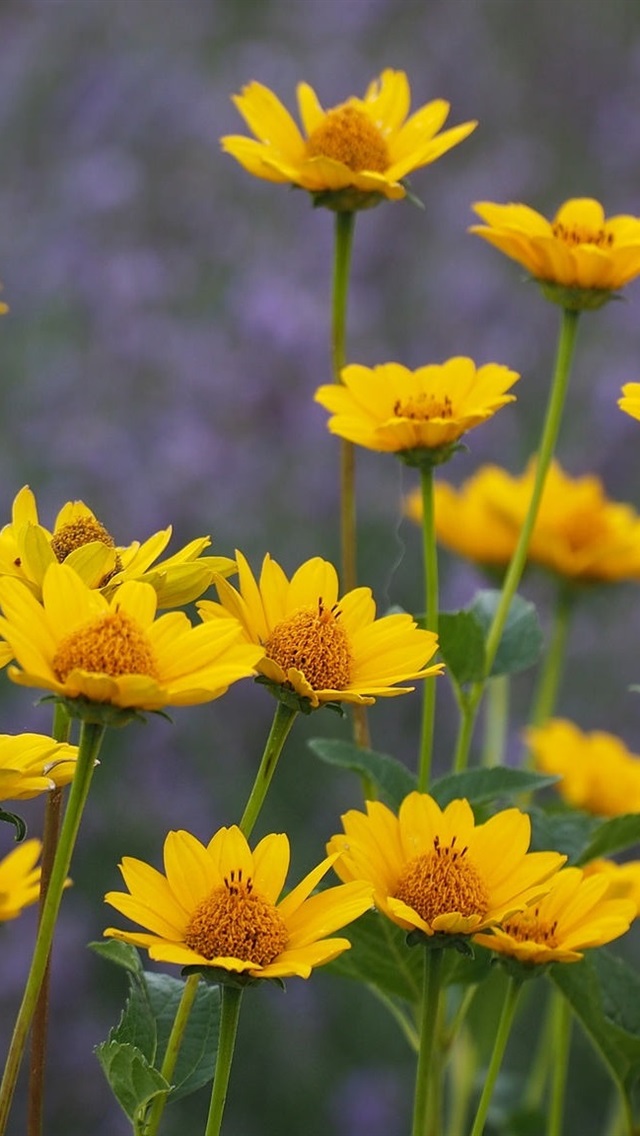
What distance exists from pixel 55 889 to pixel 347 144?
0.30 m

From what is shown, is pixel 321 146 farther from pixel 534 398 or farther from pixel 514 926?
pixel 534 398

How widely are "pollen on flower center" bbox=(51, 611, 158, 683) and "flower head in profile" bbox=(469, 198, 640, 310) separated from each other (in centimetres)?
20

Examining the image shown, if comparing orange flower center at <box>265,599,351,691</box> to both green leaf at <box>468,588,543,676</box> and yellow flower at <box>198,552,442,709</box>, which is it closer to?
yellow flower at <box>198,552,442,709</box>

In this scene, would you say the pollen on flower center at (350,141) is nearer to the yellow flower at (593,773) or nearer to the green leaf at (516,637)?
the green leaf at (516,637)

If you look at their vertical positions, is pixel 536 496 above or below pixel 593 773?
above

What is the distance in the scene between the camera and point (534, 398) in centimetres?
187

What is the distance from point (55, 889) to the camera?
12.3 inches

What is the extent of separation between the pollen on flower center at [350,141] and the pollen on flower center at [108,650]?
0.79ft

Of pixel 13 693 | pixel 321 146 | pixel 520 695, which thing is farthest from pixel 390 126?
pixel 520 695

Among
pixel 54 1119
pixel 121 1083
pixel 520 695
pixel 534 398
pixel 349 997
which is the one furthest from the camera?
pixel 534 398

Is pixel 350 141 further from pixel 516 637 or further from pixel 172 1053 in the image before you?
pixel 172 1053

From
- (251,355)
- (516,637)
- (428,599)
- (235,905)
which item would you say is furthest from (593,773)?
(251,355)

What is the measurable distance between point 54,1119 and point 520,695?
0.66 metres

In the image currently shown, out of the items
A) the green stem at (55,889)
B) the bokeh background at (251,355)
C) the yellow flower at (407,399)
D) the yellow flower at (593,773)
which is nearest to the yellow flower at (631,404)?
the yellow flower at (407,399)
